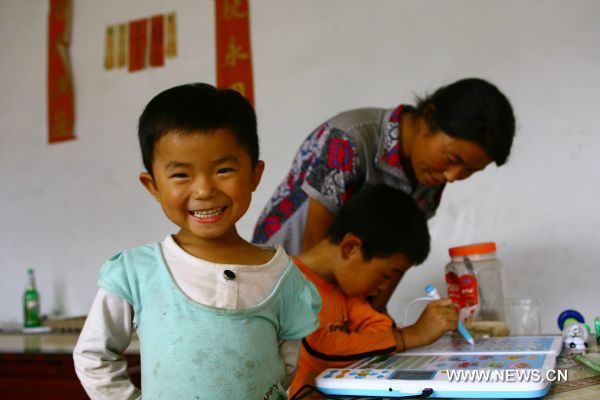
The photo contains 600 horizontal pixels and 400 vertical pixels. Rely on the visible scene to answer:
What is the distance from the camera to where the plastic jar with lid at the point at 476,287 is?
1.26 metres

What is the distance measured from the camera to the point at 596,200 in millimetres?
1788

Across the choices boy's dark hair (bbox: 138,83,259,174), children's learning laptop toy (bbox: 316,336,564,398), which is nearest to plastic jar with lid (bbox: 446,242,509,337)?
children's learning laptop toy (bbox: 316,336,564,398)

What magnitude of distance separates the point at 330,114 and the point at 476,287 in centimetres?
105

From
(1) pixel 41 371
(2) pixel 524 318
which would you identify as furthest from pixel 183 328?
(1) pixel 41 371

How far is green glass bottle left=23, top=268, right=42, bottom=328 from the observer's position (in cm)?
248

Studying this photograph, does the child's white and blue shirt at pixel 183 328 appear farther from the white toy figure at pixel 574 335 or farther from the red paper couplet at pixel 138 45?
the red paper couplet at pixel 138 45

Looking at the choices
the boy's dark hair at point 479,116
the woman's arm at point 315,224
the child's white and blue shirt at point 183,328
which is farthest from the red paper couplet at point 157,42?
the child's white and blue shirt at point 183,328

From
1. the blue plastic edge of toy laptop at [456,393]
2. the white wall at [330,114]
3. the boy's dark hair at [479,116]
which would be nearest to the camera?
the blue plastic edge of toy laptop at [456,393]

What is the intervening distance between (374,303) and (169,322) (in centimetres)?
73

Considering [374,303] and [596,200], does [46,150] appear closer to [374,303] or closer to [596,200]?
[374,303]

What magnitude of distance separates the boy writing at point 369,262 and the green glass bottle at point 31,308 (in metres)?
1.80

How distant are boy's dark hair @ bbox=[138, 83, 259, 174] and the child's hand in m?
0.49

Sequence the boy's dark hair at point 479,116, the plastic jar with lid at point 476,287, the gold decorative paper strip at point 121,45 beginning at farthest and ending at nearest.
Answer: the gold decorative paper strip at point 121,45
the plastic jar with lid at point 476,287
the boy's dark hair at point 479,116

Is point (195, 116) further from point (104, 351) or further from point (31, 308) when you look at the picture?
point (31, 308)
